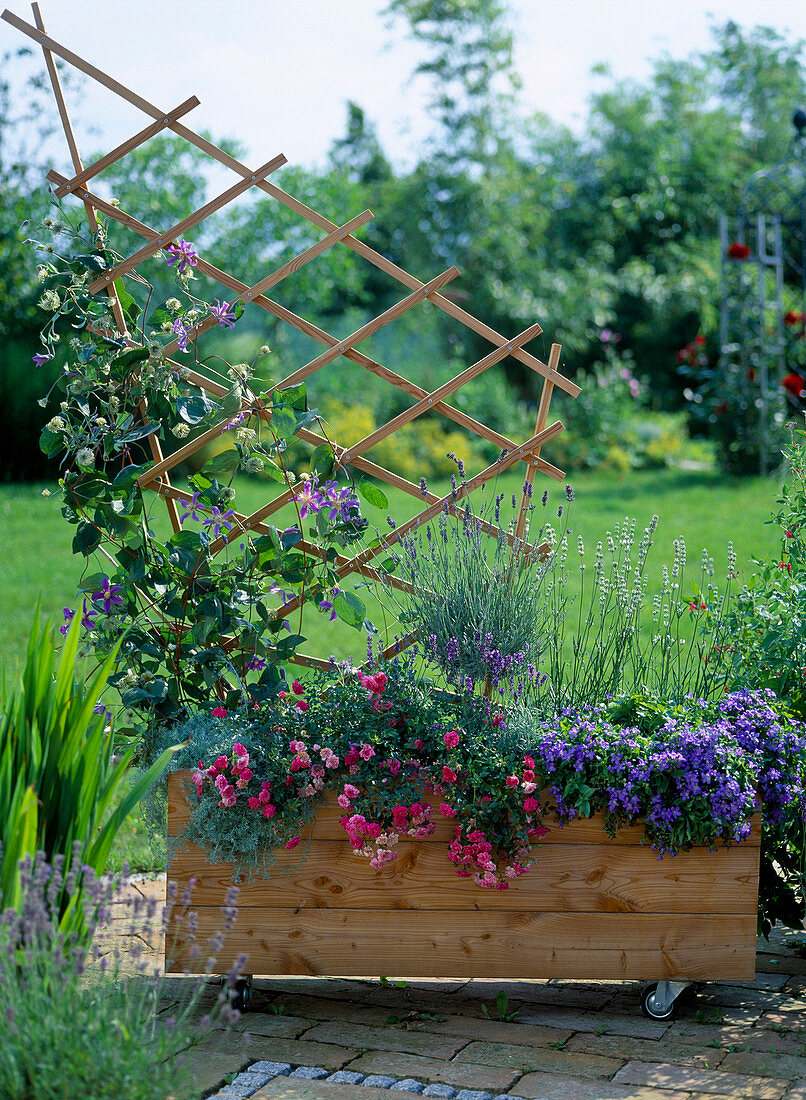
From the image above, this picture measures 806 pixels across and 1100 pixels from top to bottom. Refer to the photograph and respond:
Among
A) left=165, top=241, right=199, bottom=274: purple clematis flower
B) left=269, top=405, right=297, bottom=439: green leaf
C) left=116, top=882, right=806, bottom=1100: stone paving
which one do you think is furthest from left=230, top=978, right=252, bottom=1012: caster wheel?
left=165, top=241, right=199, bottom=274: purple clematis flower

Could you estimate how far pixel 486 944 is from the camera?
2.09 meters

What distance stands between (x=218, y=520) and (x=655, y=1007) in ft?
4.59

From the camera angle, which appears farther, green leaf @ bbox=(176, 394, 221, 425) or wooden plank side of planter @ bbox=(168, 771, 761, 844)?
green leaf @ bbox=(176, 394, 221, 425)

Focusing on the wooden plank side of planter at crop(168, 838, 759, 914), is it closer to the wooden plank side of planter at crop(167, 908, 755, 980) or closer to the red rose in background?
the wooden plank side of planter at crop(167, 908, 755, 980)

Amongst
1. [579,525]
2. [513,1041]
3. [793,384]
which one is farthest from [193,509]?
[793,384]

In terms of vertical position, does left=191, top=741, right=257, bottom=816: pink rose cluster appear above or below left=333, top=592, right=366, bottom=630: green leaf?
below

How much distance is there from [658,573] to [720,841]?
13.1ft

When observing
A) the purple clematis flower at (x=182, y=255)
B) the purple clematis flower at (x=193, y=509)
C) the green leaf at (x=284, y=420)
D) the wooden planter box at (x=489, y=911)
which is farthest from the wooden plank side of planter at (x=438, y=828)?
the purple clematis flower at (x=182, y=255)

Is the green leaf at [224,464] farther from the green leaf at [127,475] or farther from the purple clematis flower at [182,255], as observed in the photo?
the purple clematis flower at [182,255]

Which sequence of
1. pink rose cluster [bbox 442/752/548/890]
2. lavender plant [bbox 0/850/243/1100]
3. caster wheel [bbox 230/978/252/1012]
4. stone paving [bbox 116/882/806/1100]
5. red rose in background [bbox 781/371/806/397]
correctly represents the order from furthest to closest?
red rose in background [bbox 781/371/806/397] < caster wheel [bbox 230/978/252/1012] < pink rose cluster [bbox 442/752/548/890] < stone paving [bbox 116/882/806/1100] < lavender plant [bbox 0/850/243/1100]

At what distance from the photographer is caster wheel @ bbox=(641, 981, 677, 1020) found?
2088 mm

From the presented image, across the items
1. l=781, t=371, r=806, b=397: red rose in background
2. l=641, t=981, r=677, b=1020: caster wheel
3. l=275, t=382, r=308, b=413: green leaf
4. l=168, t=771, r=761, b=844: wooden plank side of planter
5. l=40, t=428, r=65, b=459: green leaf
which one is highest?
l=781, t=371, r=806, b=397: red rose in background

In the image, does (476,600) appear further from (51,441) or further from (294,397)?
(51,441)

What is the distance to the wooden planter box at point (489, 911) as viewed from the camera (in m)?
2.07
